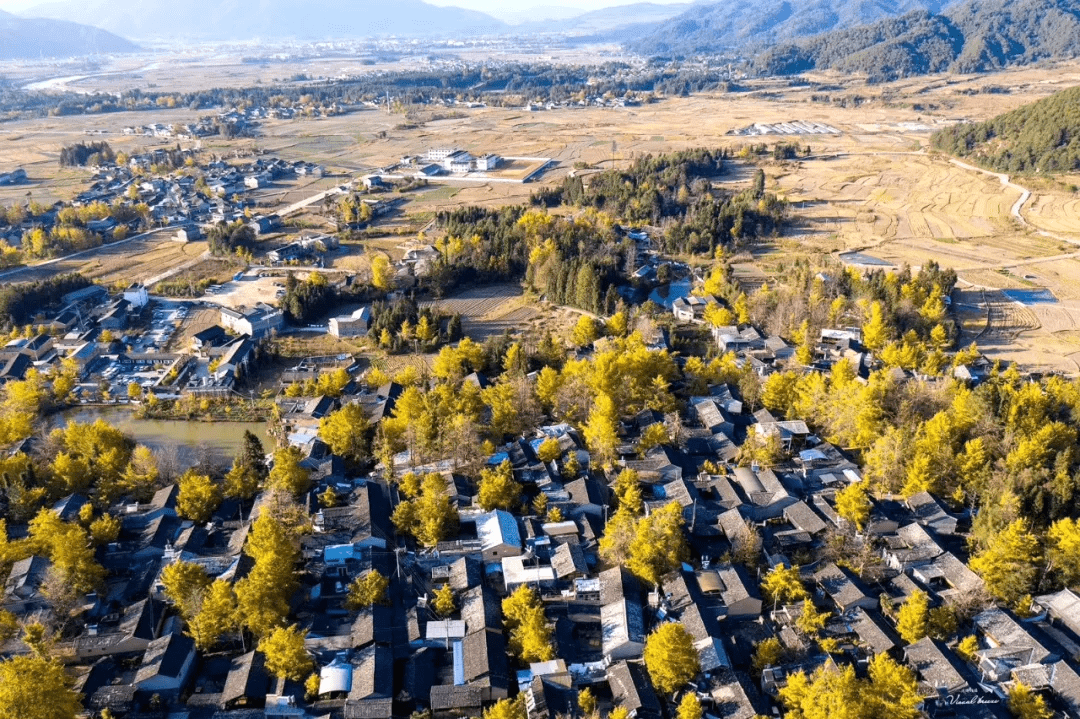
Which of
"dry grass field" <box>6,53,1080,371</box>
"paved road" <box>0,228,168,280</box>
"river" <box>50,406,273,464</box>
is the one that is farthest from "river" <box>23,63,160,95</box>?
"river" <box>50,406,273,464</box>

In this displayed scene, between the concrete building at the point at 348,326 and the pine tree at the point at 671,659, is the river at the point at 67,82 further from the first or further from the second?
the pine tree at the point at 671,659

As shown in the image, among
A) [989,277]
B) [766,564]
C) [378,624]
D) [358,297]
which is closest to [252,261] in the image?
[358,297]

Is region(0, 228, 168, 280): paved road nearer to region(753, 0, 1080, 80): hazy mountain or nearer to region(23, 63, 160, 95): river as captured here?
region(23, 63, 160, 95): river

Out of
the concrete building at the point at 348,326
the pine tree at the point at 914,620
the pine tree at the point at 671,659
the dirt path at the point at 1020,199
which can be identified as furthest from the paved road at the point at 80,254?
the dirt path at the point at 1020,199

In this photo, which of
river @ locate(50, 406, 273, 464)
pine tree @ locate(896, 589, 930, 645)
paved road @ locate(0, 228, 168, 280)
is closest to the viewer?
pine tree @ locate(896, 589, 930, 645)

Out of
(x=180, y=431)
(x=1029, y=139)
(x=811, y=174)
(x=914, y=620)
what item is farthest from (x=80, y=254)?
(x=1029, y=139)

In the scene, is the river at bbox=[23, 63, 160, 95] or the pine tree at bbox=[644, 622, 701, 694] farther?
the river at bbox=[23, 63, 160, 95]

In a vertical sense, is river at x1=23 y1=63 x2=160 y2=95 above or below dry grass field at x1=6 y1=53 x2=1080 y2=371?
above
